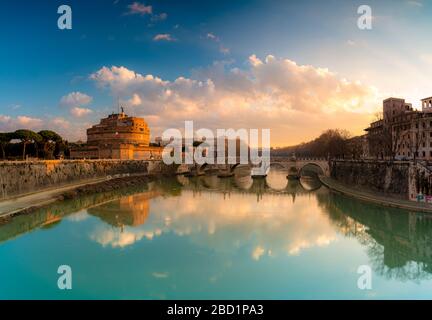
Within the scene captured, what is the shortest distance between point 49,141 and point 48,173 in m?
12.5

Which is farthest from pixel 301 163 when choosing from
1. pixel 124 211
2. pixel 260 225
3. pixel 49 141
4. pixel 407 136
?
pixel 49 141

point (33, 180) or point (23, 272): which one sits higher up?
point (33, 180)

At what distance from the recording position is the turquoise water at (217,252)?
7.55 m

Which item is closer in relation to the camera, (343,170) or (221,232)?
(221,232)

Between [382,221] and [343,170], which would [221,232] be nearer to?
[382,221]

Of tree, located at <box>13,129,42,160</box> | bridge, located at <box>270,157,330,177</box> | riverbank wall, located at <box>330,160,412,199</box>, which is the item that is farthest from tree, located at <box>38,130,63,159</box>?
riverbank wall, located at <box>330,160,412,199</box>

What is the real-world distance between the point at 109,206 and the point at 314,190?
16.9 metres

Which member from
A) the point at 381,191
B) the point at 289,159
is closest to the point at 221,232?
the point at 381,191

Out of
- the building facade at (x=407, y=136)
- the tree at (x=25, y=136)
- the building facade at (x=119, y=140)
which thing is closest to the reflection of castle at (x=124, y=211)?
the tree at (x=25, y=136)

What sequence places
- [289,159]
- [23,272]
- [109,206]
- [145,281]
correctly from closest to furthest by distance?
[145,281], [23,272], [109,206], [289,159]

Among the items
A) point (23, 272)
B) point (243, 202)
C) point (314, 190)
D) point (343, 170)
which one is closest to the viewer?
point (23, 272)

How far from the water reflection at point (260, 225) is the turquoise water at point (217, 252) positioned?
0.16ft

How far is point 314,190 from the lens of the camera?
85.2ft

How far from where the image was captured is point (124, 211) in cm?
1733
